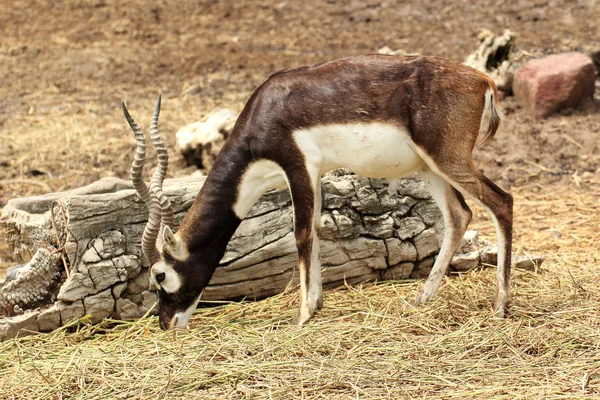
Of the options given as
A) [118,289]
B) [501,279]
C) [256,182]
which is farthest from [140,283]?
[501,279]

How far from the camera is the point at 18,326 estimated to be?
6297 mm

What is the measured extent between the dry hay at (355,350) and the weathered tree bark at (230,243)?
0.15 m

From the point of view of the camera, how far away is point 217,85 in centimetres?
1332

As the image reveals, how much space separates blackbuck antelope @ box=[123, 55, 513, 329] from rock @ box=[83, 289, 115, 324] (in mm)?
449

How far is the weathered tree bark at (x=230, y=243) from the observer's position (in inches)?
253

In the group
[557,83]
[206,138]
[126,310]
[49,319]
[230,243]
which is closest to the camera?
[49,319]

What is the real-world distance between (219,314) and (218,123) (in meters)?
3.70

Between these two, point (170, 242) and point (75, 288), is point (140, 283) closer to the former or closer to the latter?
point (75, 288)

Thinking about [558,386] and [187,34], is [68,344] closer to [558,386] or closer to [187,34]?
[558,386]

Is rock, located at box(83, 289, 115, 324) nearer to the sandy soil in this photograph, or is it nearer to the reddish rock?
the sandy soil

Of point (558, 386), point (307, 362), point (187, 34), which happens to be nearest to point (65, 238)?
point (307, 362)

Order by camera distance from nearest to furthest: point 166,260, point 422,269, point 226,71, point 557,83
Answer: point 166,260
point 422,269
point 557,83
point 226,71

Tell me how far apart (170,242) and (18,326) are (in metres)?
1.25

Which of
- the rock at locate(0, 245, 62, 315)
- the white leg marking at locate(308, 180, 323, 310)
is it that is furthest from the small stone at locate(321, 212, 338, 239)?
the rock at locate(0, 245, 62, 315)
